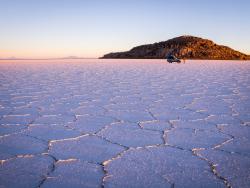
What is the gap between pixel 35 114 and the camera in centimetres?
365

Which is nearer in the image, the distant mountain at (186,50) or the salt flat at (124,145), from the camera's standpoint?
the salt flat at (124,145)

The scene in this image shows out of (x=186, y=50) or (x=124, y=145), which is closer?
(x=124, y=145)

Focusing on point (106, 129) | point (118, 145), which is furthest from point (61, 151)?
point (106, 129)

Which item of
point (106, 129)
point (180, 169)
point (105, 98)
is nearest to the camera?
point (180, 169)

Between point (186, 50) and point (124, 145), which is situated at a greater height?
point (186, 50)

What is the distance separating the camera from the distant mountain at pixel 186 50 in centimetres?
6069

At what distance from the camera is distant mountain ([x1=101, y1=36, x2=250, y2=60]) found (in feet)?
199

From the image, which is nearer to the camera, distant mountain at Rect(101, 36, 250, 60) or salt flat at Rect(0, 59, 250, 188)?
salt flat at Rect(0, 59, 250, 188)

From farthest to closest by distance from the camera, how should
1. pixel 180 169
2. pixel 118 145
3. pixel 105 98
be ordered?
pixel 105 98 → pixel 118 145 → pixel 180 169

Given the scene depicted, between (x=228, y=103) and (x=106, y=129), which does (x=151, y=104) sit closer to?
(x=228, y=103)

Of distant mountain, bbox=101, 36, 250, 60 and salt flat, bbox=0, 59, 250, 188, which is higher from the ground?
distant mountain, bbox=101, 36, 250, 60

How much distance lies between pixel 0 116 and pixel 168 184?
242 cm

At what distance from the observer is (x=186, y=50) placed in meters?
62.9

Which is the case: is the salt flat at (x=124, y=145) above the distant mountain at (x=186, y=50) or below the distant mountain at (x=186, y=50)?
below
